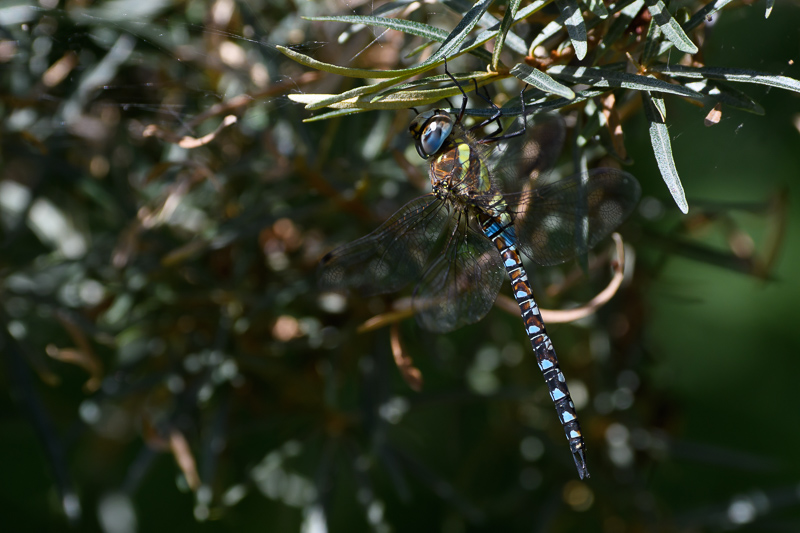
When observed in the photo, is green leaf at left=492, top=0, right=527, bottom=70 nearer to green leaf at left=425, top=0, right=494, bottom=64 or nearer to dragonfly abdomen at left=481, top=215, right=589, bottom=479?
green leaf at left=425, top=0, right=494, bottom=64

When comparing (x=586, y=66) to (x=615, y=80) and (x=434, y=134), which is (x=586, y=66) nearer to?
(x=615, y=80)

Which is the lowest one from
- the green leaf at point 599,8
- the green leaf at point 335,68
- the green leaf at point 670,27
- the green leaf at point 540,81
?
the green leaf at point 335,68

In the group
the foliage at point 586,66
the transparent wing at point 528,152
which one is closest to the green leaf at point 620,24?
the foliage at point 586,66

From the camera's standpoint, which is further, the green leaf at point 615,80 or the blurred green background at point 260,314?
the blurred green background at point 260,314

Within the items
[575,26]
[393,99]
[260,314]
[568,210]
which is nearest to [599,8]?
[575,26]

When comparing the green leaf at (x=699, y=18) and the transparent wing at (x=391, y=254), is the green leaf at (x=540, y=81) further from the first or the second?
the transparent wing at (x=391, y=254)

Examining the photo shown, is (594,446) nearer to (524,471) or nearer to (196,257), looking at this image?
(524,471)

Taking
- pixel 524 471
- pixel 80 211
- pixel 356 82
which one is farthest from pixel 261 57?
pixel 524 471

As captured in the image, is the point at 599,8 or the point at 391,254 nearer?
the point at 599,8
